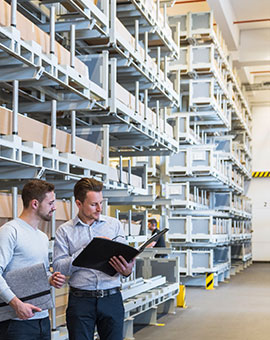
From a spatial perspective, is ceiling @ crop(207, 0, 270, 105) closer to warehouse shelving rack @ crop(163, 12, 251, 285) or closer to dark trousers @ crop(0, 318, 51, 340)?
warehouse shelving rack @ crop(163, 12, 251, 285)

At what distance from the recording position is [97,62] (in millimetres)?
6926

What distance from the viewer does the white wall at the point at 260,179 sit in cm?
2602

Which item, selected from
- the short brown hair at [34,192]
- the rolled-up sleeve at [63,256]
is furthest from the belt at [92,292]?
the short brown hair at [34,192]

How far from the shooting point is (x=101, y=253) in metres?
3.73

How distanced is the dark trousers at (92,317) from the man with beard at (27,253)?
1.01 feet

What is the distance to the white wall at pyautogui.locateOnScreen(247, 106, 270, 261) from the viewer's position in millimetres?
26016

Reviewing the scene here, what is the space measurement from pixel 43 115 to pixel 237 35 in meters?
12.3

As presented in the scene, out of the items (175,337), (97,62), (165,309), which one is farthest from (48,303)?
(165,309)

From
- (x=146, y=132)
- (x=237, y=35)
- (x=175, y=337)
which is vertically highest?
(x=237, y=35)

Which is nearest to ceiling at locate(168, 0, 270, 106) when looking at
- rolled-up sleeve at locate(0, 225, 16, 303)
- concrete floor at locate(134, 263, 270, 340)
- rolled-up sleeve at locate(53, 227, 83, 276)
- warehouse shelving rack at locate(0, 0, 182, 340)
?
warehouse shelving rack at locate(0, 0, 182, 340)

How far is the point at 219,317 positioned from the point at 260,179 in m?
17.5

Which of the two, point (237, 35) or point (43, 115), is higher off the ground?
point (237, 35)

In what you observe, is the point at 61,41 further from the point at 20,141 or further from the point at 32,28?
the point at 20,141

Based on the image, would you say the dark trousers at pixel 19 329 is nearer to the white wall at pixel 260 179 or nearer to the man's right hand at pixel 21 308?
the man's right hand at pixel 21 308
